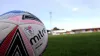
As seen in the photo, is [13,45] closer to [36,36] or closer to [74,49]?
[36,36]

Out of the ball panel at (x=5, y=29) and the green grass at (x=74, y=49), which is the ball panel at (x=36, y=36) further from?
the green grass at (x=74, y=49)

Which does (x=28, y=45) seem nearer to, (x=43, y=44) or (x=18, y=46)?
(x=18, y=46)

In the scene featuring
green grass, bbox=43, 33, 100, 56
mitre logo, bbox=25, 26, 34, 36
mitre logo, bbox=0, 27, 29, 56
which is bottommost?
green grass, bbox=43, 33, 100, 56

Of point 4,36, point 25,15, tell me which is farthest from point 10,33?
point 25,15

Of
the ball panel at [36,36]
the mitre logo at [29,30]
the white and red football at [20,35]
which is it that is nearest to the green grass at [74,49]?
the ball panel at [36,36]

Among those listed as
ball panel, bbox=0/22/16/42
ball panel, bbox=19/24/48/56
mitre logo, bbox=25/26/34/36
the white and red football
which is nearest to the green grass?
ball panel, bbox=19/24/48/56

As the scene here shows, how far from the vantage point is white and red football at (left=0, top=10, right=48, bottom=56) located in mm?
3130

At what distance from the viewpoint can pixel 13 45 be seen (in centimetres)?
316

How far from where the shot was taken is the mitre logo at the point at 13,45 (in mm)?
3111

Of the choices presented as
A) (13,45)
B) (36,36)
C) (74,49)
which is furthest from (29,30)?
(74,49)

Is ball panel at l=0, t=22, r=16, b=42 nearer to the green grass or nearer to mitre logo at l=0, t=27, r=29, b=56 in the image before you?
mitre logo at l=0, t=27, r=29, b=56

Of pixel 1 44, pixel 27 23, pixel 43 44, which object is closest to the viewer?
pixel 1 44

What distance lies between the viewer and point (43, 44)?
3686 millimetres

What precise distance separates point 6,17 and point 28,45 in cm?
58
